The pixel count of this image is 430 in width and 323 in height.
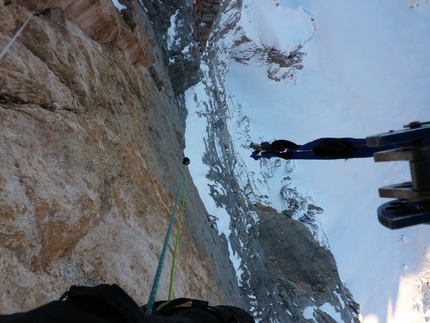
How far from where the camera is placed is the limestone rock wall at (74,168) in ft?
6.84

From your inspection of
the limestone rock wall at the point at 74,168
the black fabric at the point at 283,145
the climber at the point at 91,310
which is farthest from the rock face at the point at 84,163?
the black fabric at the point at 283,145

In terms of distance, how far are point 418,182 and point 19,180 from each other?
2312mm

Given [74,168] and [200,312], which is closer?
[200,312]

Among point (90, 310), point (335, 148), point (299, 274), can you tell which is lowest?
point (90, 310)

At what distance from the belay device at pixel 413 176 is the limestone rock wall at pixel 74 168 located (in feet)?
6.74

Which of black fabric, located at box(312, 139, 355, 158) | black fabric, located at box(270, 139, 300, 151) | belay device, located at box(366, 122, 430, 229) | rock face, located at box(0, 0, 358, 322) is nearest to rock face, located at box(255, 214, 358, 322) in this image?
rock face, located at box(0, 0, 358, 322)

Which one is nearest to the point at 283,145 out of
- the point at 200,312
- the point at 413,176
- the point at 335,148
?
the point at 335,148

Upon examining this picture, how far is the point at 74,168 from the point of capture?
277 cm

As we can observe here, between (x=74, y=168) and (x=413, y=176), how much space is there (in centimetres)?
250

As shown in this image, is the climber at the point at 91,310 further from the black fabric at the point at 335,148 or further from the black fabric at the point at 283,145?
the black fabric at the point at 283,145

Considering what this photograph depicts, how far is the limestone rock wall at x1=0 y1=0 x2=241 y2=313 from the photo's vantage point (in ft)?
6.84

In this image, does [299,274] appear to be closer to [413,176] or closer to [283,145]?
A: [283,145]

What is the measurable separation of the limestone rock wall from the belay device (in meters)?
2.06

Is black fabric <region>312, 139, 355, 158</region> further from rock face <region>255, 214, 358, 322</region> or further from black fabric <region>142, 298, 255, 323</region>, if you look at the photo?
Result: rock face <region>255, 214, 358, 322</region>
